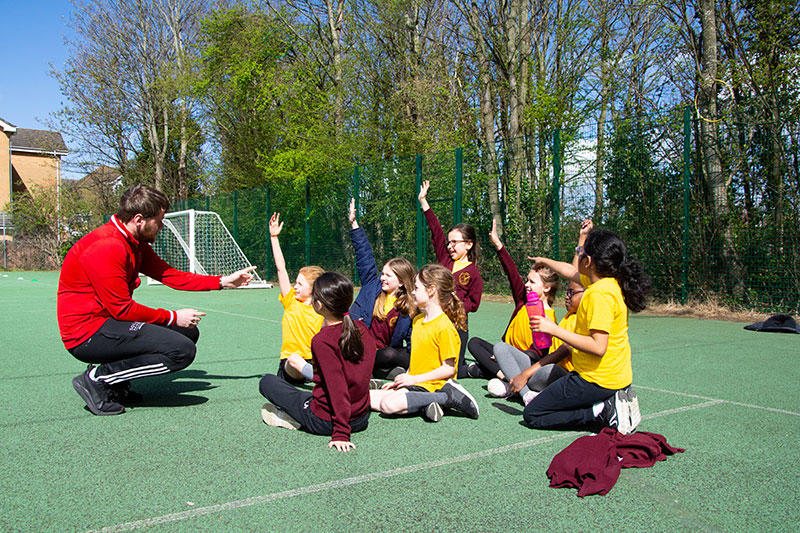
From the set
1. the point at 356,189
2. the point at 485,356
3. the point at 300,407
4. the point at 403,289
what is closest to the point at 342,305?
the point at 300,407

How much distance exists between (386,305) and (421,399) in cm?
158

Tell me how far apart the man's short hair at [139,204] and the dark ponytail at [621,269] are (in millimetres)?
2675

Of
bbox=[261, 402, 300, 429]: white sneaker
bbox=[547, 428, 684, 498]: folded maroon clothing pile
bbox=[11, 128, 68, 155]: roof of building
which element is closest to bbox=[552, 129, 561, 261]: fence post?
bbox=[547, 428, 684, 498]: folded maroon clothing pile

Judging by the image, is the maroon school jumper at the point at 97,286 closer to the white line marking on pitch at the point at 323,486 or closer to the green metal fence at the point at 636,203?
the white line marking on pitch at the point at 323,486

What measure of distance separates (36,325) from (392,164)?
27.5ft

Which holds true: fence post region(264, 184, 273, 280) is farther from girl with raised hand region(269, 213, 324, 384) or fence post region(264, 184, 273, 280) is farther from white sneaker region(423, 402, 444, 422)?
white sneaker region(423, 402, 444, 422)

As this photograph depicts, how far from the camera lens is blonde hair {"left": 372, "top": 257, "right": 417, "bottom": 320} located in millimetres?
4879

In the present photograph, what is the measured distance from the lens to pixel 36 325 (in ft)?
27.9

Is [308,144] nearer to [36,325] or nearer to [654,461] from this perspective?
[36,325]

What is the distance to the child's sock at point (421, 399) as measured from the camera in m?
3.82

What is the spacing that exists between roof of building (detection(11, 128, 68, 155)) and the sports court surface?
32194 mm

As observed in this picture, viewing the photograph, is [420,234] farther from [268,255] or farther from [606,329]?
[606,329]

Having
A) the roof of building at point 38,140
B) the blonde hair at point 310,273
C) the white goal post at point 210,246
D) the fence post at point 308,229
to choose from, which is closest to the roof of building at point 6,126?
the roof of building at point 38,140

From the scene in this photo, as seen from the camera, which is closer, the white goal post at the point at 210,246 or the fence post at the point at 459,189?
the fence post at the point at 459,189
